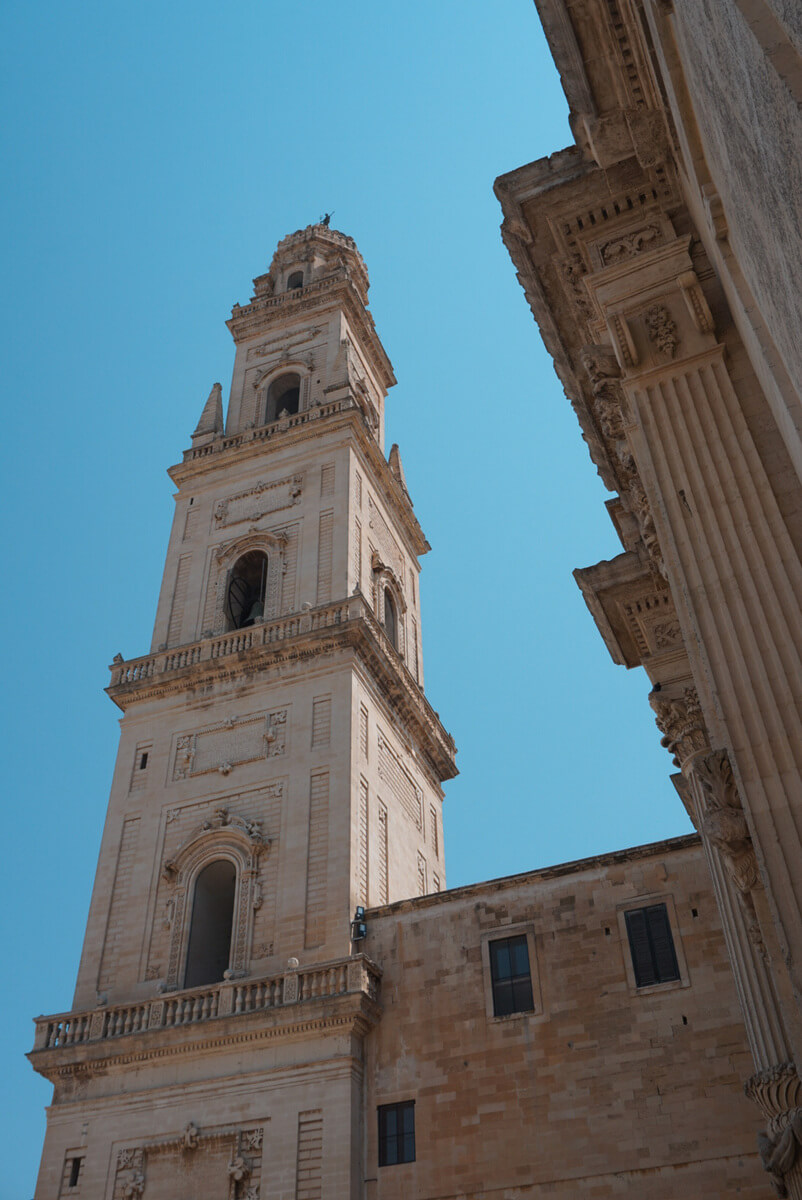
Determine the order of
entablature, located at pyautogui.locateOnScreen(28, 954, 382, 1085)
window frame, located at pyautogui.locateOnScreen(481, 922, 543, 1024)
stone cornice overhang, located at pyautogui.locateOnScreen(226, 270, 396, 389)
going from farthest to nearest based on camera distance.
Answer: stone cornice overhang, located at pyautogui.locateOnScreen(226, 270, 396, 389) → entablature, located at pyautogui.locateOnScreen(28, 954, 382, 1085) → window frame, located at pyautogui.locateOnScreen(481, 922, 543, 1024)

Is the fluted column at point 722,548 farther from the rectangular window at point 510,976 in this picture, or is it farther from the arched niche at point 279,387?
the arched niche at point 279,387

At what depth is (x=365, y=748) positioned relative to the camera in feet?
80.1

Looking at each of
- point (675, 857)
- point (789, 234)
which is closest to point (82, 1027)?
point (675, 857)

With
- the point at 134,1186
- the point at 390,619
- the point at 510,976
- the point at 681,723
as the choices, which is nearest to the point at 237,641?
the point at 390,619

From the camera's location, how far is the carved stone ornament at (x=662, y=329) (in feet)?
30.4

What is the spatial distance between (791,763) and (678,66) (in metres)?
4.64

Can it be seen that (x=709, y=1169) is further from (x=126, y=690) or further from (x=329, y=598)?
(x=126, y=690)

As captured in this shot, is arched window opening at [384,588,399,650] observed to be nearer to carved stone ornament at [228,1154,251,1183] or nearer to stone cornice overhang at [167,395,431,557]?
stone cornice overhang at [167,395,431,557]

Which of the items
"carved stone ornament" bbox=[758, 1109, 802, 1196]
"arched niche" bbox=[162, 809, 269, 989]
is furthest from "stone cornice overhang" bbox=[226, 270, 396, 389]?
"carved stone ornament" bbox=[758, 1109, 802, 1196]

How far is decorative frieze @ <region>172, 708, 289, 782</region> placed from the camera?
24.4 meters

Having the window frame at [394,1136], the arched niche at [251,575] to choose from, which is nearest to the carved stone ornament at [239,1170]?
the window frame at [394,1136]

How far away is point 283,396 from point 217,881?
17.7m

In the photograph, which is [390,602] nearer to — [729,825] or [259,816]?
[259,816]

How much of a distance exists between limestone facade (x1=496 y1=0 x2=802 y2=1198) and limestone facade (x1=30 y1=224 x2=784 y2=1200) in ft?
9.82
